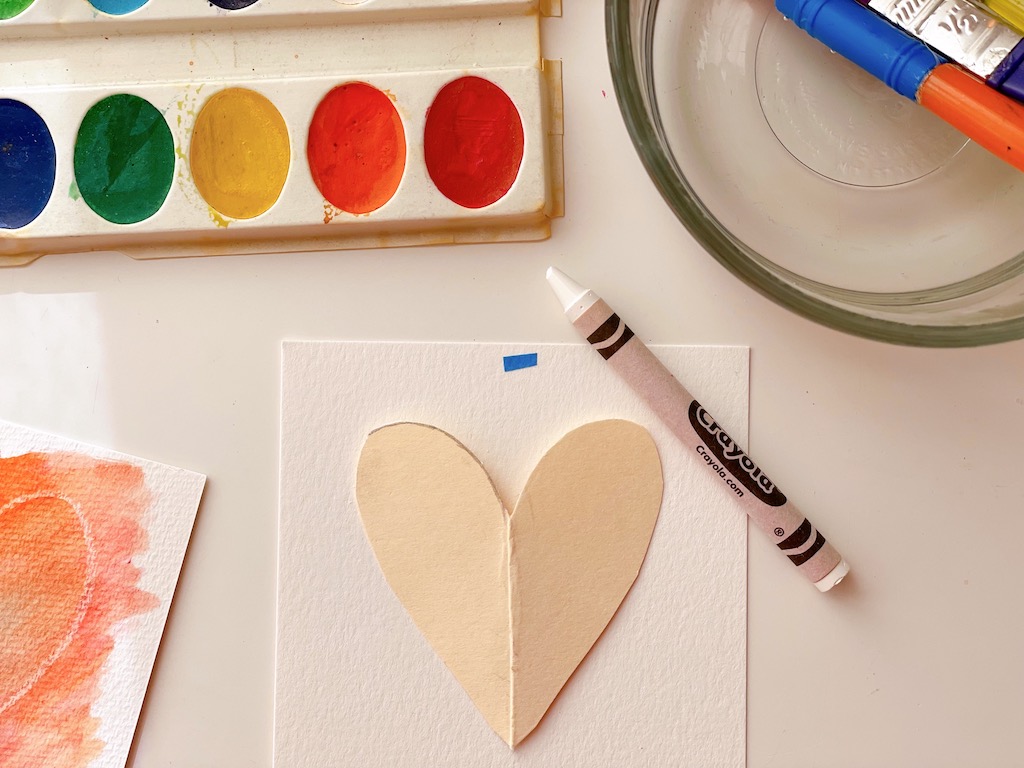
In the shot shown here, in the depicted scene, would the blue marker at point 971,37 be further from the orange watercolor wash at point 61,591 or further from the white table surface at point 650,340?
the orange watercolor wash at point 61,591

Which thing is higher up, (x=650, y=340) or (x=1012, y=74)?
(x=1012, y=74)

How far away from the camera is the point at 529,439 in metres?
0.47

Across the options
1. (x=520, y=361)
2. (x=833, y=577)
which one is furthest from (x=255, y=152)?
(x=833, y=577)

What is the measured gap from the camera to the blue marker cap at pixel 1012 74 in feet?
1.22

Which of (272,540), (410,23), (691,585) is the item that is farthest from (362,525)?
(410,23)

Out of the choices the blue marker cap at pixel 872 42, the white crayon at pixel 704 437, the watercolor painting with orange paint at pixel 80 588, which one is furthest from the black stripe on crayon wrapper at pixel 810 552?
the watercolor painting with orange paint at pixel 80 588

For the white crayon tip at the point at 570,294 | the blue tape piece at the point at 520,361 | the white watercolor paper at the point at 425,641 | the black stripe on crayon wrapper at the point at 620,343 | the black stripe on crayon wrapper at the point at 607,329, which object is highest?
the white crayon tip at the point at 570,294

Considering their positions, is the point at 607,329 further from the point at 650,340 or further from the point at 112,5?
the point at 112,5

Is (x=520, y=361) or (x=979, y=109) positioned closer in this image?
(x=979, y=109)

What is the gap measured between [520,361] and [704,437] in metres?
0.12

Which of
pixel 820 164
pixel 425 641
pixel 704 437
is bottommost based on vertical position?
pixel 425 641

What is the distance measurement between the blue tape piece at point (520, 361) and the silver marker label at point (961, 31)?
27 centimetres

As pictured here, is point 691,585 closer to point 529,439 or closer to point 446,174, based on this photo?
point 529,439

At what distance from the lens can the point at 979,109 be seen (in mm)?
374
